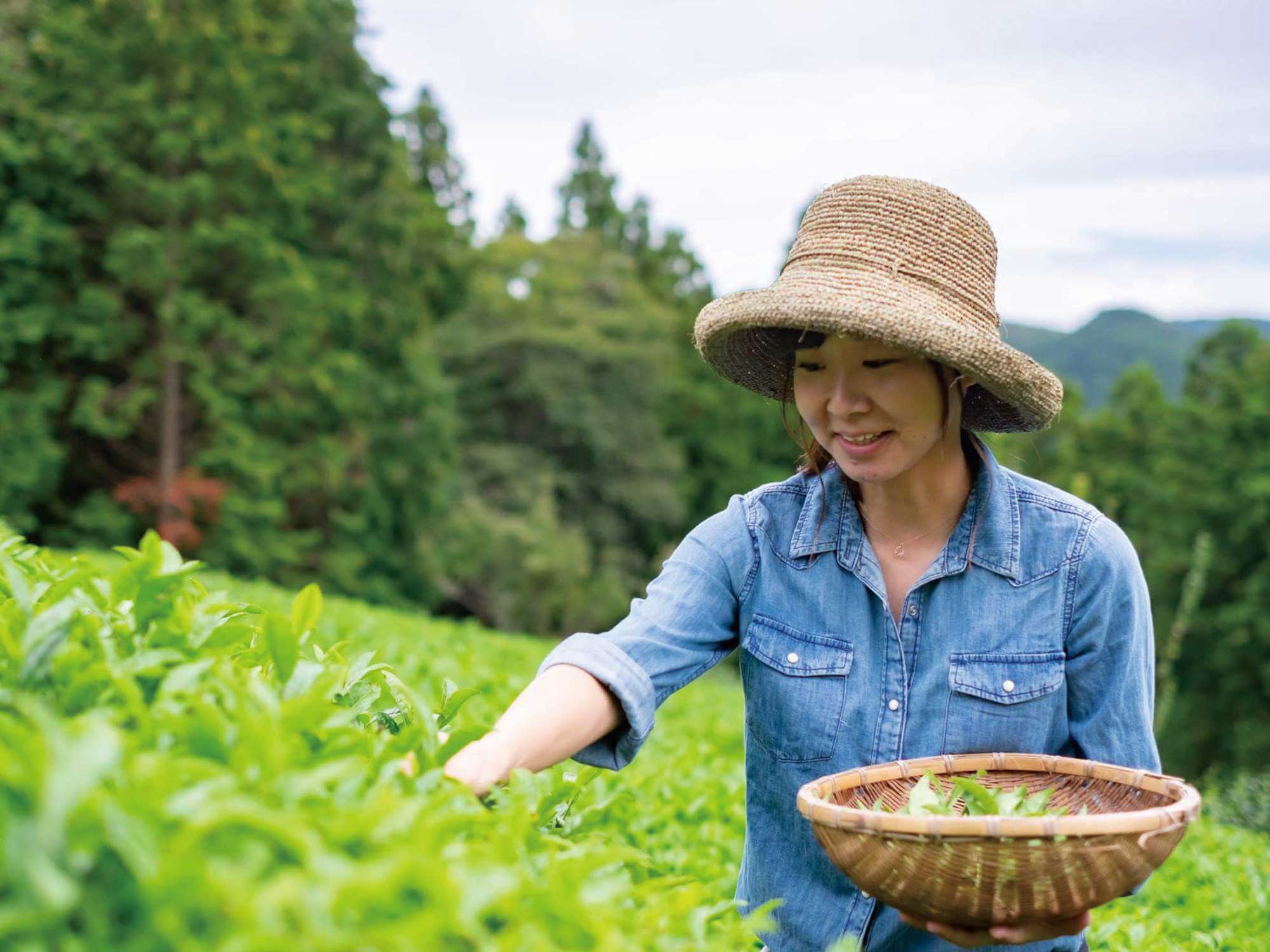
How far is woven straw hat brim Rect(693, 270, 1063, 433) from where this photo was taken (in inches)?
84.0

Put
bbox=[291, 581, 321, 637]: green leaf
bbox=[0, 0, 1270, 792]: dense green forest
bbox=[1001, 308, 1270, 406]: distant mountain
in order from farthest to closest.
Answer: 1. bbox=[1001, 308, 1270, 406]: distant mountain
2. bbox=[0, 0, 1270, 792]: dense green forest
3. bbox=[291, 581, 321, 637]: green leaf

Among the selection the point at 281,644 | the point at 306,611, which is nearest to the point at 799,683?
the point at 306,611

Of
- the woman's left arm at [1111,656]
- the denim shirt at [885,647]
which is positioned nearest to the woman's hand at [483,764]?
the denim shirt at [885,647]

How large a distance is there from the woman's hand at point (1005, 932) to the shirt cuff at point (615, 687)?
537mm

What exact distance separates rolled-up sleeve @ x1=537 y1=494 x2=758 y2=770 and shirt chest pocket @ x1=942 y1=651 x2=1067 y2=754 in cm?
45

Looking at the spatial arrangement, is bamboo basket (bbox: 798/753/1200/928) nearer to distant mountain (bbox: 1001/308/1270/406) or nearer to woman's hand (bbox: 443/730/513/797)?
woman's hand (bbox: 443/730/513/797)

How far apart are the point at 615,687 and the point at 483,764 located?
40 centimetres

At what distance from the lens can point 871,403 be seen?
2.23 m

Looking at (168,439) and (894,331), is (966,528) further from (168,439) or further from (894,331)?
(168,439)

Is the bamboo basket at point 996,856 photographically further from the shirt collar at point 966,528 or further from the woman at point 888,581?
the shirt collar at point 966,528

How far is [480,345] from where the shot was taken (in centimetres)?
3083

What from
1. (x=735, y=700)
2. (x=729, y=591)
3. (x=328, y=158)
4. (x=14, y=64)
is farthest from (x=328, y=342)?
(x=729, y=591)

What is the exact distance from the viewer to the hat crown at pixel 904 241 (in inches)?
90.7

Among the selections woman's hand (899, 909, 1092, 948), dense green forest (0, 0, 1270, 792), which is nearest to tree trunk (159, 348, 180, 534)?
dense green forest (0, 0, 1270, 792)
